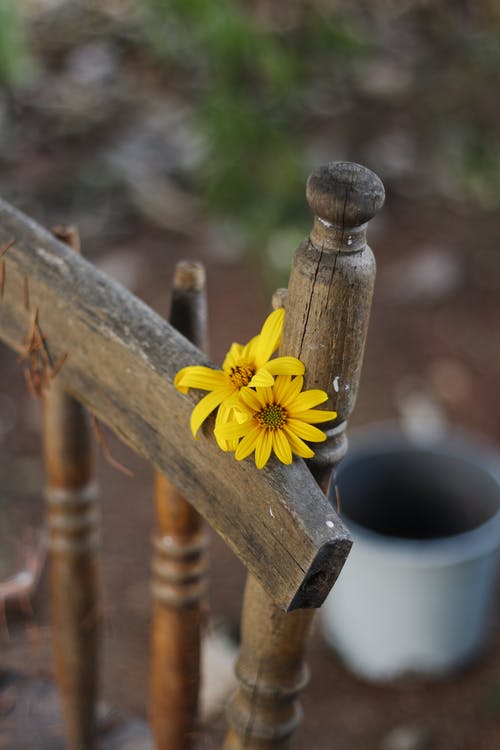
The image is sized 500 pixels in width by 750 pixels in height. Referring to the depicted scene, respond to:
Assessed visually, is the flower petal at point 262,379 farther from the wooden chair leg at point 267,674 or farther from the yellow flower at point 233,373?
the wooden chair leg at point 267,674

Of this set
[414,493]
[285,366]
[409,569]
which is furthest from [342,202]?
[414,493]

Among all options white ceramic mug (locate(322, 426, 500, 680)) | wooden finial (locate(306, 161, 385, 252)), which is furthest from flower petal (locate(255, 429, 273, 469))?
white ceramic mug (locate(322, 426, 500, 680))

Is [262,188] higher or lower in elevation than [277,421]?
lower

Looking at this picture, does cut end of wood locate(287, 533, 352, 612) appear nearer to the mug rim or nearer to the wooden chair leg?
the wooden chair leg

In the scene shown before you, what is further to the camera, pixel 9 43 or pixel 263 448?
pixel 9 43

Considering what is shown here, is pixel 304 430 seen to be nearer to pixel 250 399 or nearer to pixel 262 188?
pixel 250 399

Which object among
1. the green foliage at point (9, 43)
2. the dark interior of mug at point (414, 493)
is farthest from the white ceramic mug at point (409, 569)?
the green foliage at point (9, 43)

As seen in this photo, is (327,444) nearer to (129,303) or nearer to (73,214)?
(129,303)
